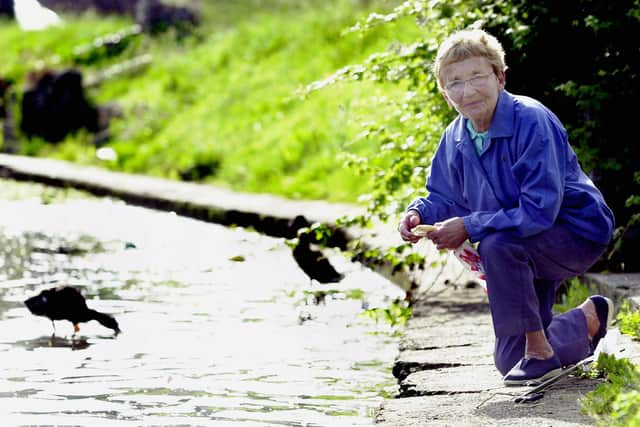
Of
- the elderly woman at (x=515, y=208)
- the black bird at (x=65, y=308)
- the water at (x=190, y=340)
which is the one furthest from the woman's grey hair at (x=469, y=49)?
the black bird at (x=65, y=308)

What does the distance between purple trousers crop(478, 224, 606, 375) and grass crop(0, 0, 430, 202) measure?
6.67 meters

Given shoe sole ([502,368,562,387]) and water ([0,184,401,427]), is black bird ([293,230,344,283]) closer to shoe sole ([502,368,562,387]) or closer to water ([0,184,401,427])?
water ([0,184,401,427])

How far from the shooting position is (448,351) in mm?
5789

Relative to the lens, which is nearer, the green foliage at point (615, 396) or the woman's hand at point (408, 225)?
the green foliage at point (615, 396)

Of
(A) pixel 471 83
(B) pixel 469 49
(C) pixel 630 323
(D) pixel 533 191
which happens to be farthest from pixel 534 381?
(B) pixel 469 49

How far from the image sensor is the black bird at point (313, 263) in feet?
25.9

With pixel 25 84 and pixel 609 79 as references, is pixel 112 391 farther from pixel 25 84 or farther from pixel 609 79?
pixel 25 84

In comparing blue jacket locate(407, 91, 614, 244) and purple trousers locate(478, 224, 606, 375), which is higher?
blue jacket locate(407, 91, 614, 244)

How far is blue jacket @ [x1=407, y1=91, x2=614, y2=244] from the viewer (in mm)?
4695

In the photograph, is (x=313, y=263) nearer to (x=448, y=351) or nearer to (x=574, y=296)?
(x=574, y=296)

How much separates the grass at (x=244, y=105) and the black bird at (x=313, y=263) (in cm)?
361

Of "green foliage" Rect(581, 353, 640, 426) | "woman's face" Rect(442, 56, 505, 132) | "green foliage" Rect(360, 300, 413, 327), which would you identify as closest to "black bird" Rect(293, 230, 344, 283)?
"green foliage" Rect(360, 300, 413, 327)

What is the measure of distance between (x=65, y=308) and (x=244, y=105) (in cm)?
1001

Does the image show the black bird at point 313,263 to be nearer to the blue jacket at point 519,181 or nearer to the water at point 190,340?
the water at point 190,340
